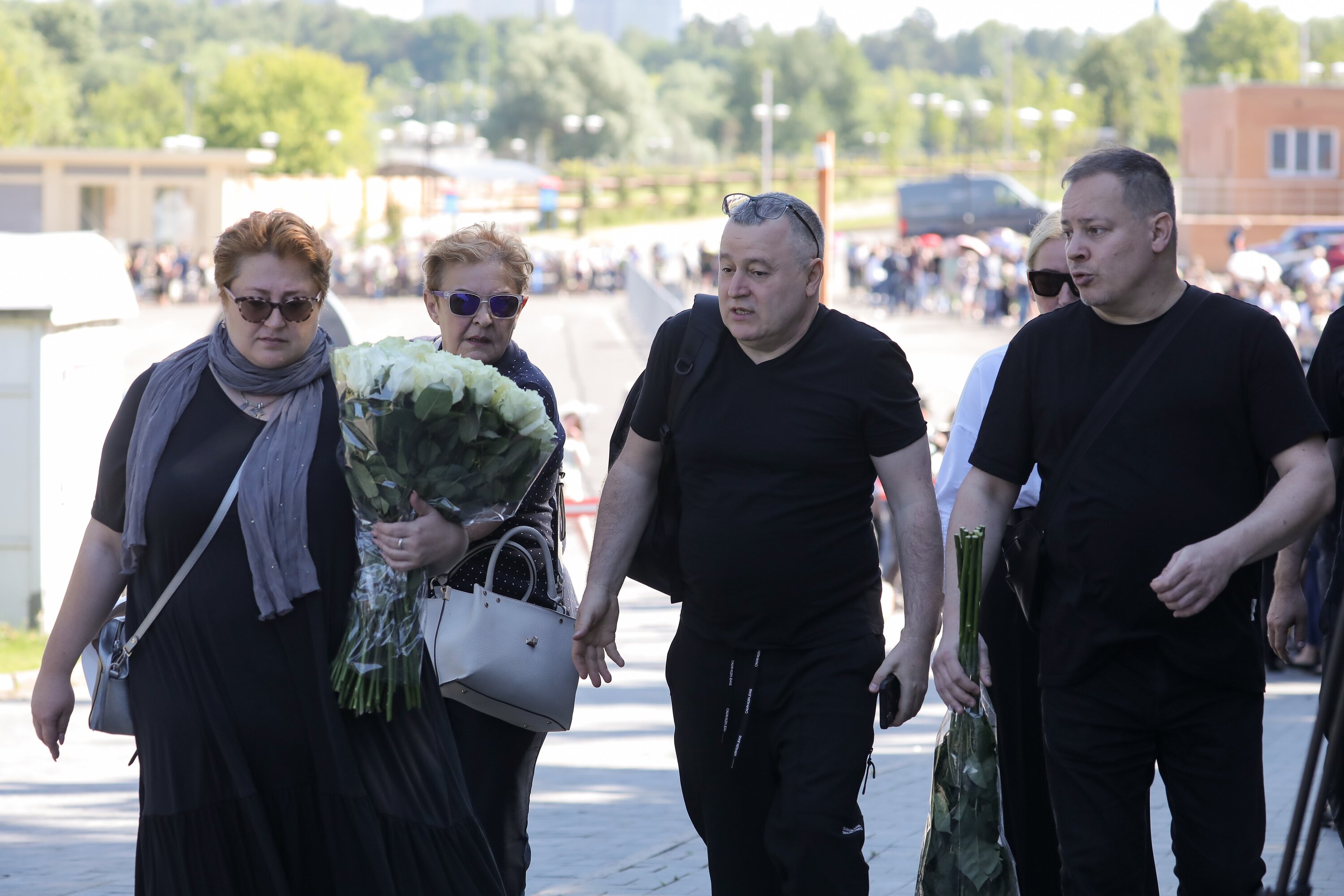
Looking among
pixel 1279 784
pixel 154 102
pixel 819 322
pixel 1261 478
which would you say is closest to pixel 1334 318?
pixel 1261 478

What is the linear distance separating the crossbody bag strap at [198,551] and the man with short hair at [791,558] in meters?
1.08

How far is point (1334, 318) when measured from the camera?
4398 millimetres

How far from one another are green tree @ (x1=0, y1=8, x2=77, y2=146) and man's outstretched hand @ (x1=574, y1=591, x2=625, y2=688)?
75.7 metres

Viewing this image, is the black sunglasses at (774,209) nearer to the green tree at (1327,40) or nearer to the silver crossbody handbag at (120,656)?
the silver crossbody handbag at (120,656)

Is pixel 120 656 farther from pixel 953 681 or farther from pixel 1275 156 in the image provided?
pixel 1275 156

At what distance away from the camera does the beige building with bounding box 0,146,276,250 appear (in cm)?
4622

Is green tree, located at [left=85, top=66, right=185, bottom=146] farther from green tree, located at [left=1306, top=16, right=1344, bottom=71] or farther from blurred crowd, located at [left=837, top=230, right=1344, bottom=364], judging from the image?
green tree, located at [left=1306, top=16, right=1344, bottom=71]

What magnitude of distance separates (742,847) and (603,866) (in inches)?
82.1

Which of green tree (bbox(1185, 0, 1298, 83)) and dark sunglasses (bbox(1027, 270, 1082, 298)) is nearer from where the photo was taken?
dark sunglasses (bbox(1027, 270, 1082, 298))

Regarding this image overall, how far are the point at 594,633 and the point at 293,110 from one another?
263 feet

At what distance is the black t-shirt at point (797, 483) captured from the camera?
387 cm

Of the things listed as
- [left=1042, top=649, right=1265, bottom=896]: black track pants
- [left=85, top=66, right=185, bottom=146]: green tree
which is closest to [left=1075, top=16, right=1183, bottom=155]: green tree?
[left=85, top=66, right=185, bottom=146]: green tree

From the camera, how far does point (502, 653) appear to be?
4.04 metres

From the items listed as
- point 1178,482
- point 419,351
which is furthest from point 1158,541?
point 419,351
